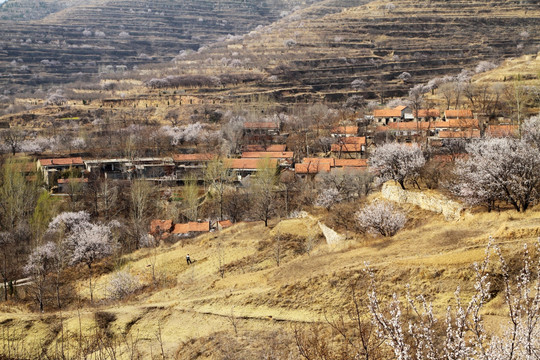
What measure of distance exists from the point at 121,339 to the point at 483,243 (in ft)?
36.1

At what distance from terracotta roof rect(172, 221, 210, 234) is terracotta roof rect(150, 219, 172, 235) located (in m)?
0.50

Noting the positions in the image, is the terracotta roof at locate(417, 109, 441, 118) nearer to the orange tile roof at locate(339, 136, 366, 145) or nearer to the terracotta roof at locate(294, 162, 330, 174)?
the orange tile roof at locate(339, 136, 366, 145)

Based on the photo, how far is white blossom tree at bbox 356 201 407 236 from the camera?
17.8m

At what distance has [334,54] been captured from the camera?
89.8 m

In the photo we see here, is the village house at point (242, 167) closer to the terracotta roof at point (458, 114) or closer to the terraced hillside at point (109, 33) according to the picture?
the terracotta roof at point (458, 114)

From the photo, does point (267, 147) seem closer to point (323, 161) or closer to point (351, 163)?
point (323, 161)

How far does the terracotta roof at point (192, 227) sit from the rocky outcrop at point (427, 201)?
12377mm

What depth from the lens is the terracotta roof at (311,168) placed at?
124ft

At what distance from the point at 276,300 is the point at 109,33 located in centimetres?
14815

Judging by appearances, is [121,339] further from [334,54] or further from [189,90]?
[334,54]

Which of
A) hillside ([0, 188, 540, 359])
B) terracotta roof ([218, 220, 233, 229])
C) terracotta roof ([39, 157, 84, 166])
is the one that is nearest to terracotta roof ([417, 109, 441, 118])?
terracotta roof ([218, 220, 233, 229])

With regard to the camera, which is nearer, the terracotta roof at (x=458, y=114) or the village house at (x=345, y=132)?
the terracotta roof at (x=458, y=114)

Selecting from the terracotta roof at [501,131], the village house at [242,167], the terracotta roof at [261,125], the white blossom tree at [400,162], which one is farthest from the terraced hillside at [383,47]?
the white blossom tree at [400,162]

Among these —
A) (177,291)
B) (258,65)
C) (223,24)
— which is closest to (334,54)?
(258,65)
